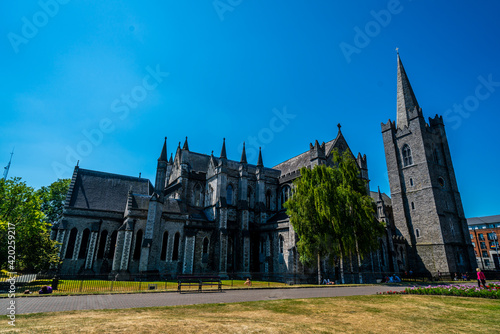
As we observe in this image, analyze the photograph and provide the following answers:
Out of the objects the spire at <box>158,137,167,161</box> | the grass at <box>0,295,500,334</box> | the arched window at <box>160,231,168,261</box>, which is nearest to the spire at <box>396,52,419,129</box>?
the spire at <box>158,137,167,161</box>

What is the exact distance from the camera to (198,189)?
40.6 meters

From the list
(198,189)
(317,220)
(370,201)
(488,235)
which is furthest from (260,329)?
(488,235)

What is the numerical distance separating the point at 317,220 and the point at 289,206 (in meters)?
3.41

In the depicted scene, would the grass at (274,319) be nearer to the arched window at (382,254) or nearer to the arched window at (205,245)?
the arched window at (205,245)

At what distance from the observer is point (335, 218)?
86.9 feet

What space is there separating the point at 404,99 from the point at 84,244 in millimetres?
56078

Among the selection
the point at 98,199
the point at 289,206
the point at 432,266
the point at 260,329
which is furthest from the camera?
the point at 432,266

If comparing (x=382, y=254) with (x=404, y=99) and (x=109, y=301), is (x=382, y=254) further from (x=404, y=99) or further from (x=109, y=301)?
(x=109, y=301)

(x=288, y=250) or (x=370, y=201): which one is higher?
(x=370, y=201)

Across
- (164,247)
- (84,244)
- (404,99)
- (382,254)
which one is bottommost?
(382,254)

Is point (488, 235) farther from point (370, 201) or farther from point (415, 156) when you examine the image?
point (370, 201)

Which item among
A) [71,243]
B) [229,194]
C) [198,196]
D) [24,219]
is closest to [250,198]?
[229,194]

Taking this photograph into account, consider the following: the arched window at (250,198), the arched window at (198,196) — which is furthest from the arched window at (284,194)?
the arched window at (198,196)

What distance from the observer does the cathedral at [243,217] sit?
102ft
